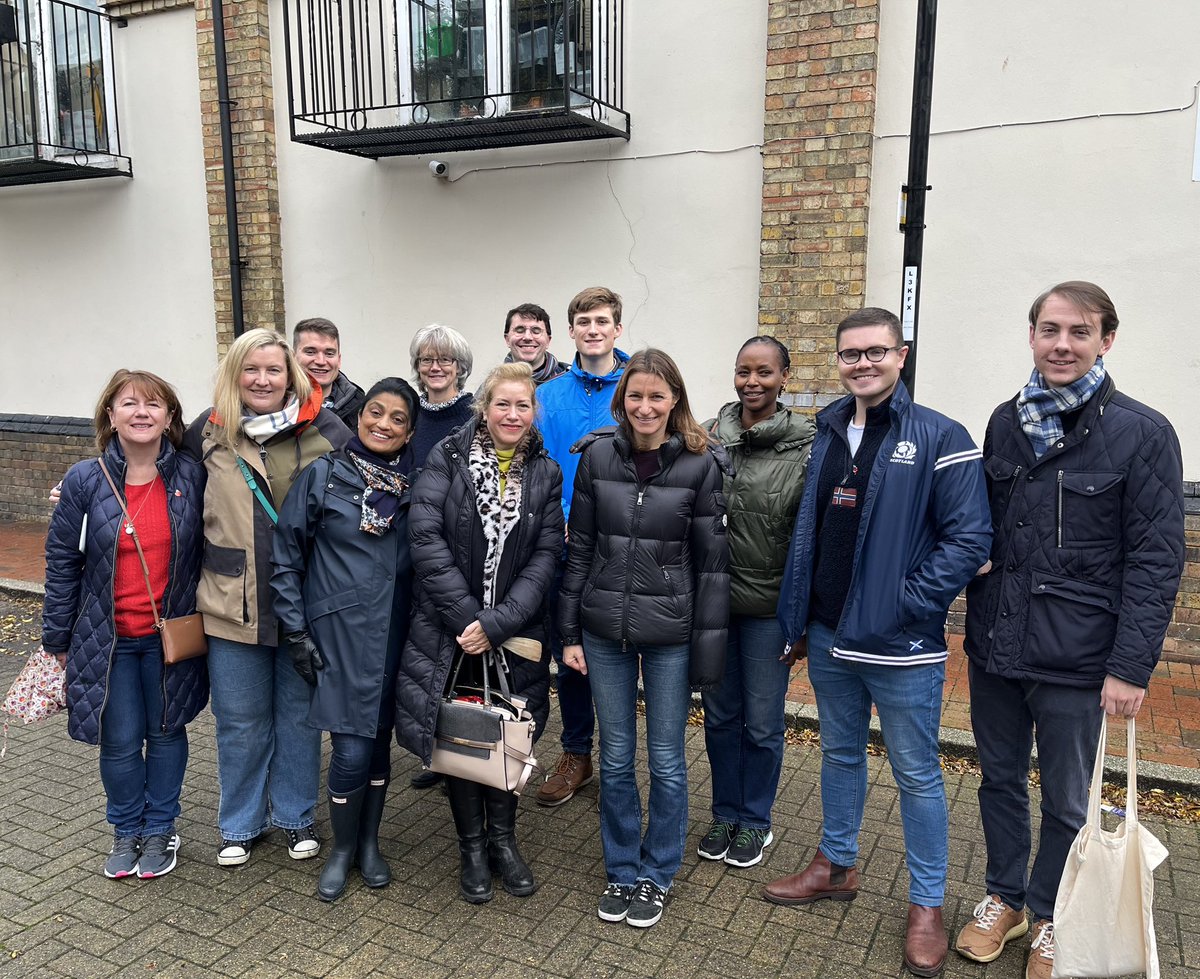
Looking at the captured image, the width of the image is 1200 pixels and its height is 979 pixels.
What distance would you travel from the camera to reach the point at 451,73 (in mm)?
7336

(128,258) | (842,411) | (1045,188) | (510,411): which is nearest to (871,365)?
(842,411)

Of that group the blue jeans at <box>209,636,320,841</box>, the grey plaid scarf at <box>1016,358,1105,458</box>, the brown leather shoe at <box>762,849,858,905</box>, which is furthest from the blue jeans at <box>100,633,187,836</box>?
the grey plaid scarf at <box>1016,358,1105,458</box>

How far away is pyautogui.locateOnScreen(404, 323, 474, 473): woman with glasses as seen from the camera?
4.17 m

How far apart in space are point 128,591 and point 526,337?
2.04 m

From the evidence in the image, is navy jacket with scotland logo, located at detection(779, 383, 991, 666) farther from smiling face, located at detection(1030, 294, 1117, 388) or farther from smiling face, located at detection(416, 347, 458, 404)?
smiling face, located at detection(416, 347, 458, 404)

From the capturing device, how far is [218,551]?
11.7 feet

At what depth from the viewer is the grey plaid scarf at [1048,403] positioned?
112 inches

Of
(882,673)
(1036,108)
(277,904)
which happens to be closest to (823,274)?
(1036,108)

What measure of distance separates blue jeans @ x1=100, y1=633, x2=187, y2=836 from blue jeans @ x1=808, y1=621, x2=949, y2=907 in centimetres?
246

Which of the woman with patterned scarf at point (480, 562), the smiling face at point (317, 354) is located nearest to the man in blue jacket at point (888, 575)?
the woman with patterned scarf at point (480, 562)

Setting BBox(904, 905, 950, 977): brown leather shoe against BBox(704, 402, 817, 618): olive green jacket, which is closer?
BBox(904, 905, 950, 977): brown leather shoe

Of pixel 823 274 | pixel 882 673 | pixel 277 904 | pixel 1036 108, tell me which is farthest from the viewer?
pixel 823 274

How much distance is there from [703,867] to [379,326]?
561 centimetres

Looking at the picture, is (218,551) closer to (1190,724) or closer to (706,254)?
(706,254)
